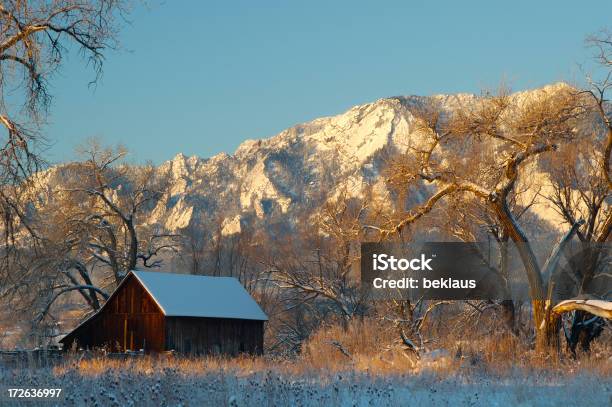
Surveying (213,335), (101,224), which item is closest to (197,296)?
(213,335)

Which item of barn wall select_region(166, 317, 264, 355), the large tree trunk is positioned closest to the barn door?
barn wall select_region(166, 317, 264, 355)

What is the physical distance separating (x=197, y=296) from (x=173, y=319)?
111 inches

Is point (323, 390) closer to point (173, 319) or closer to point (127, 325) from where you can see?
point (173, 319)

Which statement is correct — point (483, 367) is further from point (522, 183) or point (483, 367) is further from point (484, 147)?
point (522, 183)

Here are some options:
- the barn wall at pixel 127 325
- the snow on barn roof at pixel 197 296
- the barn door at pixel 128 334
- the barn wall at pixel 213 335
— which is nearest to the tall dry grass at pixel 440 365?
the barn wall at pixel 213 335

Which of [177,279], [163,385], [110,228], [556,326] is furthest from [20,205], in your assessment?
[110,228]

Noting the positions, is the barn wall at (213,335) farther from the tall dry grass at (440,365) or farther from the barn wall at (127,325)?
the tall dry grass at (440,365)

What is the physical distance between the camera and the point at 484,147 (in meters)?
31.3

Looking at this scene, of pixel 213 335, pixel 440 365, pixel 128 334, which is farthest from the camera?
pixel 128 334

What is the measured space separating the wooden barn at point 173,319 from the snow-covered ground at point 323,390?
27462 mm

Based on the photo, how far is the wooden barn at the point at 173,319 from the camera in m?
42.6

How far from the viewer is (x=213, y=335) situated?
1720 inches

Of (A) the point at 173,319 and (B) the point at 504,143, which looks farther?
(A) the point at 173,319

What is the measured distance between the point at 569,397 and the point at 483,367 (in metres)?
4.67
